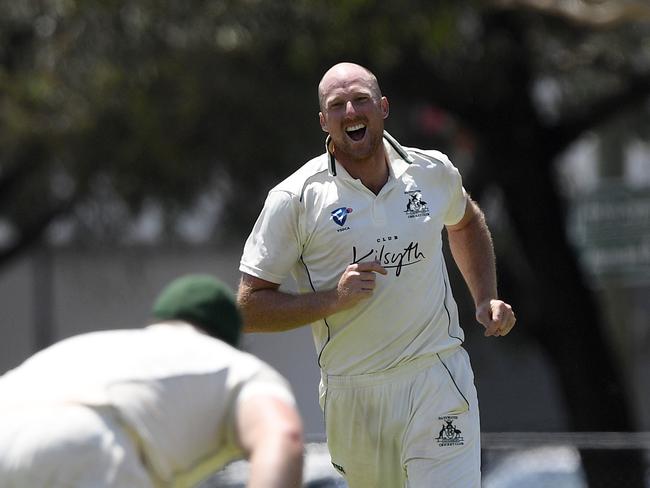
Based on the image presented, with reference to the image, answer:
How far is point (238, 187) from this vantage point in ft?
→ 54.6

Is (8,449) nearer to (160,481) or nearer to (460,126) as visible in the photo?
(160,481)

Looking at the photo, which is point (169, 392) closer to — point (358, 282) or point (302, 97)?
point (358, 282)

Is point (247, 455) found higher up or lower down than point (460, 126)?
lower down

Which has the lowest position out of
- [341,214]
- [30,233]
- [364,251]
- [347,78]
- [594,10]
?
[364,251]

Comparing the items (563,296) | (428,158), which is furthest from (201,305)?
(563,296)

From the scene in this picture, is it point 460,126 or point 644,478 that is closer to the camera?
point 644,478

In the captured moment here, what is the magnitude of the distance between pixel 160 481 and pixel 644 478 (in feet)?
21.7

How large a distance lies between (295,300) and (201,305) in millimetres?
1680

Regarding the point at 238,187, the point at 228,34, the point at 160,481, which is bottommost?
the point at 160,481

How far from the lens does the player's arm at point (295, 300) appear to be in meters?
5.28

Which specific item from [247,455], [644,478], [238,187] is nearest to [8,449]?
[247,455]

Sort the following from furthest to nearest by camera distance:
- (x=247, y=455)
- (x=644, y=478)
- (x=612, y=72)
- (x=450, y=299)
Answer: (x=612, y=72) → (x=644, y=478) → (x=450, y=299) → (x=247, y=455)

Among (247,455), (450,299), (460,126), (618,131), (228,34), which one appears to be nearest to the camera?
(247,455)

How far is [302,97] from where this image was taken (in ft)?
48.4
